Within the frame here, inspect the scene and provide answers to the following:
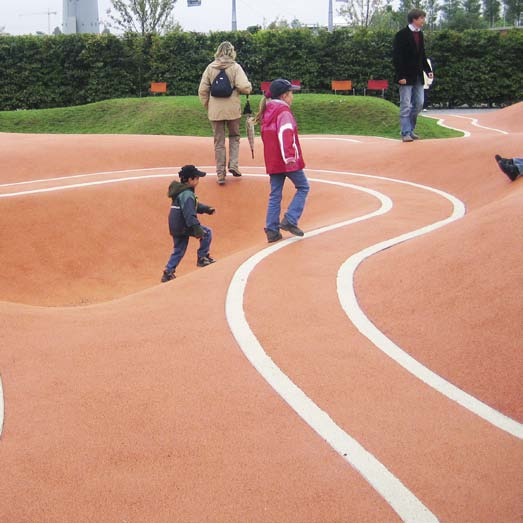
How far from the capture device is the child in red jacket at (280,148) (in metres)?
9.36

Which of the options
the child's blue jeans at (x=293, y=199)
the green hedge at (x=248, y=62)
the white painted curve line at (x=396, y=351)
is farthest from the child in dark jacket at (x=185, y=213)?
the green hedge at (x=248, y=62)

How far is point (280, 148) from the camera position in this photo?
9.53m

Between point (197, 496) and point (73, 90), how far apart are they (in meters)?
32.6

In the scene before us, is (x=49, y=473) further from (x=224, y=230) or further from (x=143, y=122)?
(x=143, y=122)

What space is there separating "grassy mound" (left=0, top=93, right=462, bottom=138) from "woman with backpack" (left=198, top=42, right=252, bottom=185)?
12.3 meters

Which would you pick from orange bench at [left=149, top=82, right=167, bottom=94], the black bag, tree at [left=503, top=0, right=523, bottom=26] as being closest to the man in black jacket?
the black bag

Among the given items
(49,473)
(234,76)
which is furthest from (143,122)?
(49,473)

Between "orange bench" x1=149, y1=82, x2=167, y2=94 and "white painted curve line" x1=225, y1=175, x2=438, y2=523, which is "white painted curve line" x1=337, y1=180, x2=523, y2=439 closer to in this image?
"white painted curve line" x1=225, y1=175, x2=438, y2=523

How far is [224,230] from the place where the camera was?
1340 cm

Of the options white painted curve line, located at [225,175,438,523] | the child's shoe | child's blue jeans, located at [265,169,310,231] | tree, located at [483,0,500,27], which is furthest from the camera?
tree, located at [483,0,500,27]

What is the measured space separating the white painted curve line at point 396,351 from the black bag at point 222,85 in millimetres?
5411

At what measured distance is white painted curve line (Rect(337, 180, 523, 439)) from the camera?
517 cm

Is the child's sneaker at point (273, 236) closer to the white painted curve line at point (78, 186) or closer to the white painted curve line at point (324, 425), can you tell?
the white painted curve line at point (324, 425)

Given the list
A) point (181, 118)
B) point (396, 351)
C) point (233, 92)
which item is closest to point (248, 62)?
point (181, 118)
